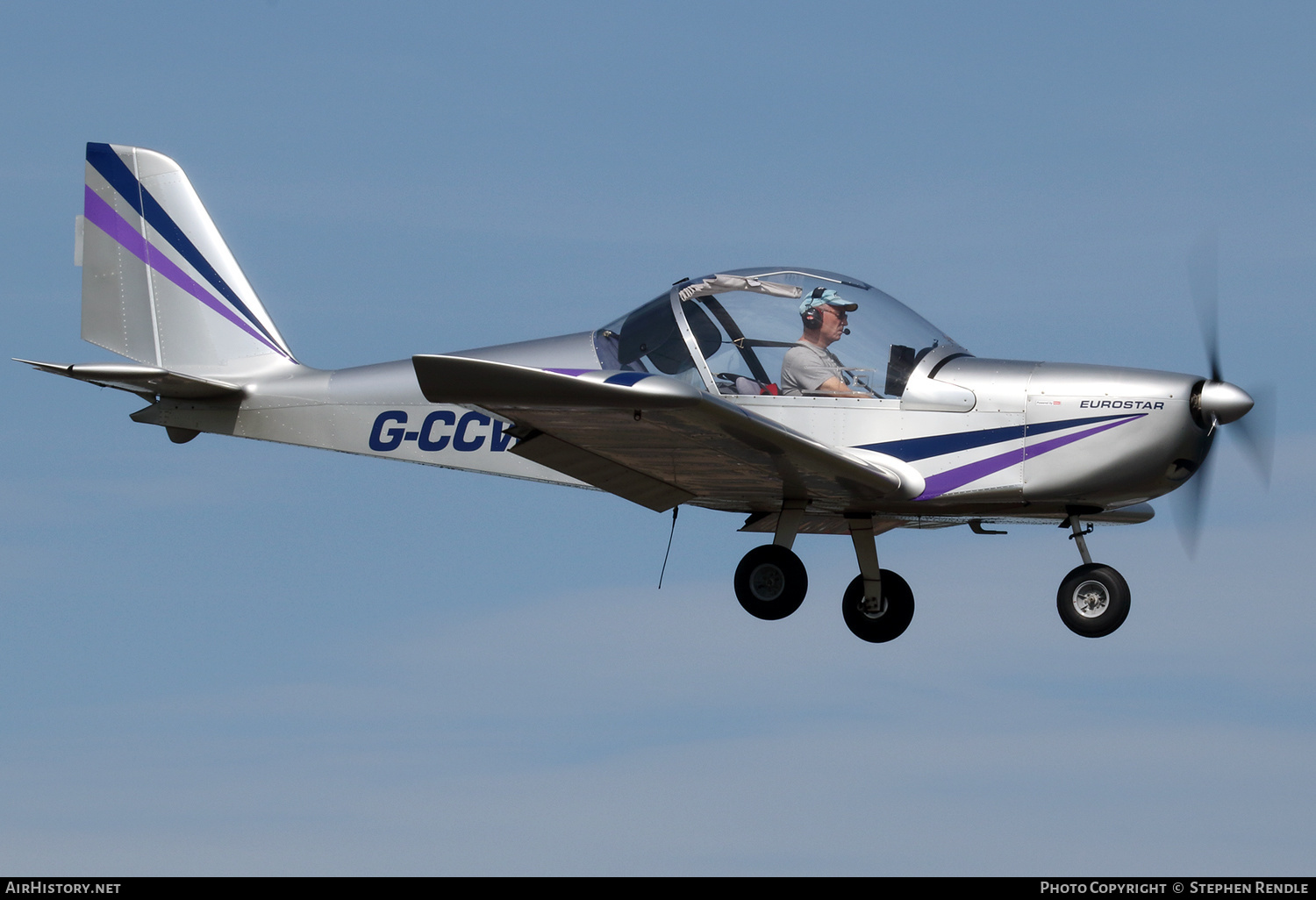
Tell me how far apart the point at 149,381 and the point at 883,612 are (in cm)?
678

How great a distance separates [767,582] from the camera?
476 inches

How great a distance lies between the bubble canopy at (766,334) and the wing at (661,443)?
620 millimetres

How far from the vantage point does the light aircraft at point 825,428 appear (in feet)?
37.2

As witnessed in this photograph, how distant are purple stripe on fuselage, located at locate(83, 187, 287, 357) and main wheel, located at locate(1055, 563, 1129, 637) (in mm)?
8491

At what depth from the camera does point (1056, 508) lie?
1206cm

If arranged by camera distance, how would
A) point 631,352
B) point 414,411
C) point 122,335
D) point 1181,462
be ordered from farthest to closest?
point 122,335 → point 414,411 → point 631,352 → point 1181,462

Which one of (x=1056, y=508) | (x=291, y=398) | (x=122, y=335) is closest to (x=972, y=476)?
(x=1056, y=508)

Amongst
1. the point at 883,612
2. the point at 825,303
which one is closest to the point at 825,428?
the point at 825,303

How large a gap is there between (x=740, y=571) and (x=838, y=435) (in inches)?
50.2

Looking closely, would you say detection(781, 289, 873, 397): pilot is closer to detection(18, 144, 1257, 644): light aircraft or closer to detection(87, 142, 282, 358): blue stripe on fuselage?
detection(18, 144, 1257, 644): light aircraft

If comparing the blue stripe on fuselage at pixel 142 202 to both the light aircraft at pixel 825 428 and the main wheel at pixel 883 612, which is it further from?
the main wheel at pixel 883 612

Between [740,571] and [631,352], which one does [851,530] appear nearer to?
[740,571]

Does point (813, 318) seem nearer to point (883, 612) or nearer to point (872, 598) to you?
point (872, 598)

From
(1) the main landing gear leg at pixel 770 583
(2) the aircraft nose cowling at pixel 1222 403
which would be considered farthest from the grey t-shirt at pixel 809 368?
(2) the aircraft nose cowling at pixel 1222 403
